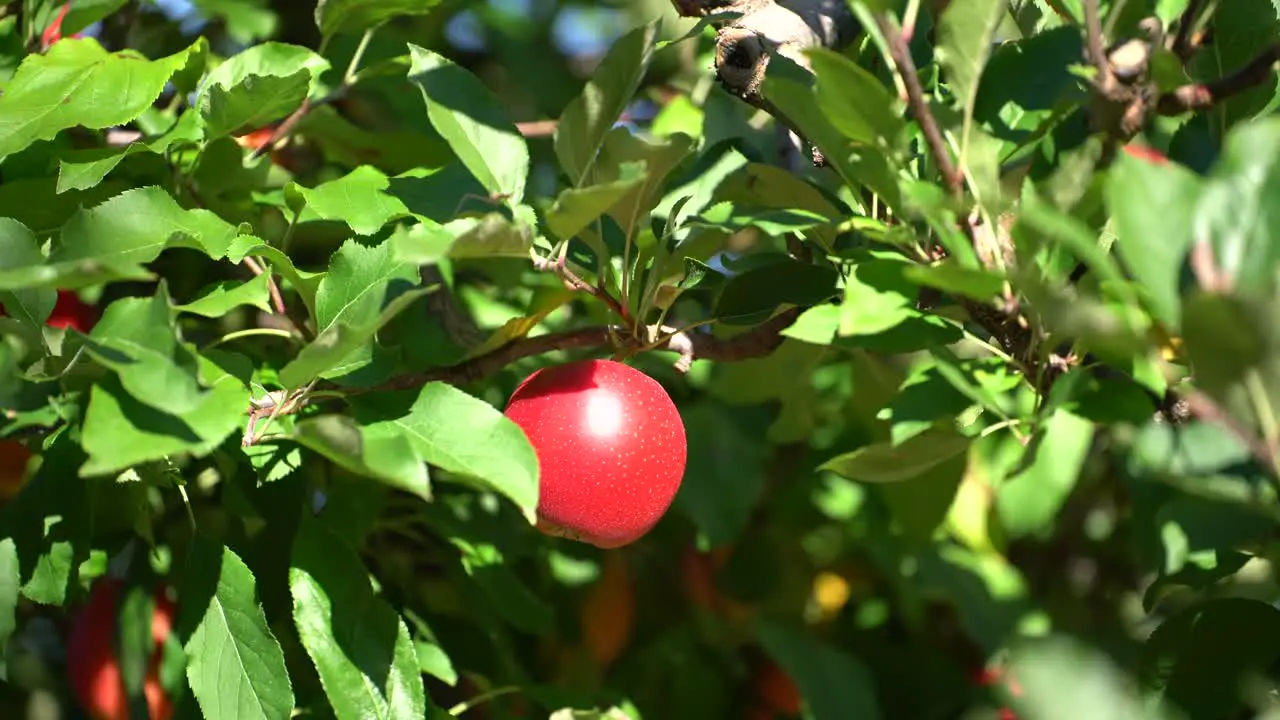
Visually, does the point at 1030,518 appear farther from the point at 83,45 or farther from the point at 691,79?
the point at 83,45

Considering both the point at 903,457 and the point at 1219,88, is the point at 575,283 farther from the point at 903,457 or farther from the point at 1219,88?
the point at 1219,88

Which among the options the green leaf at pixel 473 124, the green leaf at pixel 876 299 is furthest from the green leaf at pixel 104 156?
the green leaf at pixel 876 299

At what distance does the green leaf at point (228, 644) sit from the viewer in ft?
2.99

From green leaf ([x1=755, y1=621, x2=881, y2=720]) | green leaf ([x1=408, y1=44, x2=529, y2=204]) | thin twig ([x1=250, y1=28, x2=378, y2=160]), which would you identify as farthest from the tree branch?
green leaf ([x1=755, y1=621, x2=881, y2=720])

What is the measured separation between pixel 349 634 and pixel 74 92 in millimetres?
470

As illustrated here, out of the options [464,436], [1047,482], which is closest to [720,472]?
[1047,482]

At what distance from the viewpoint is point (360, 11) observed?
1.14 m

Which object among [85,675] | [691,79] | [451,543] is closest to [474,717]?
[451,543]

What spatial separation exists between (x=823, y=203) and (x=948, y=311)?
13 centimetres

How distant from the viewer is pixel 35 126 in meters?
0.95

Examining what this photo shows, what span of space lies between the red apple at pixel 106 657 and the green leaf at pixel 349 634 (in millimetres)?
289

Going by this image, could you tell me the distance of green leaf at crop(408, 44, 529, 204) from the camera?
93cm

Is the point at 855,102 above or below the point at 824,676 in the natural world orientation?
above

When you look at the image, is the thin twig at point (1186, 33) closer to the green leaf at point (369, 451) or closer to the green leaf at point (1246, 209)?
the green leaf at point (1246, 209)
